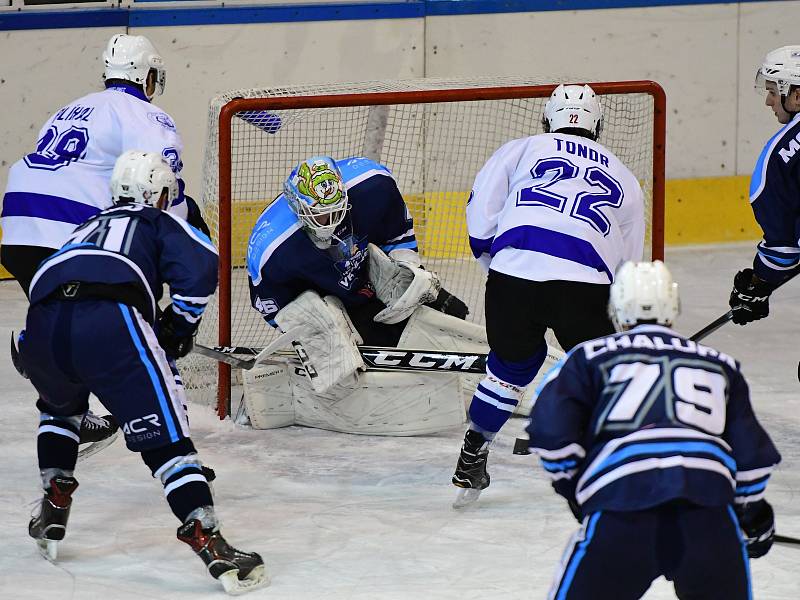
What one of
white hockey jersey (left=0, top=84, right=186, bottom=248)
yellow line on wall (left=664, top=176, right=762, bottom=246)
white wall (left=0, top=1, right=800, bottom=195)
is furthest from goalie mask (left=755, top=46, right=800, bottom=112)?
yellow line on wall (left=664, top=176, right=762, bottom=246)

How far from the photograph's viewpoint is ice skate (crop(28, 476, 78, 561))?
10.4 ft

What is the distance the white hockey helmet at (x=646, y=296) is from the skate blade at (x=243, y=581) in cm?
113

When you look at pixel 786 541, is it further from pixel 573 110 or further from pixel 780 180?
pixel 573 110

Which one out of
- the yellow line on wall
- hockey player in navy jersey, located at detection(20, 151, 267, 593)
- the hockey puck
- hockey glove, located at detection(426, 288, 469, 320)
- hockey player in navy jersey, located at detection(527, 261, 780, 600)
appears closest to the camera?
hockey player in navy jersey, located at detection(527, 261, 780, 600)

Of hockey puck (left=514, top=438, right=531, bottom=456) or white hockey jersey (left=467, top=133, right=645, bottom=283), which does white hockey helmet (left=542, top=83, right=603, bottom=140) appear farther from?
hockey puck (left=514, top=438, right=531, bottom=456)

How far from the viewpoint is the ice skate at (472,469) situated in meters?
3.56

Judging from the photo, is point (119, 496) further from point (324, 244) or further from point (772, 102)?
point (772, 102)

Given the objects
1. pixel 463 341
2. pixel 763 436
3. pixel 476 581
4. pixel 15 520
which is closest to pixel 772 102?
pixel 463 341

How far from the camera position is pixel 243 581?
299 centimetres

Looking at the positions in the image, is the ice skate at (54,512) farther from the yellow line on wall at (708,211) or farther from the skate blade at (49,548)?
the yellow line on wall at (708,211)

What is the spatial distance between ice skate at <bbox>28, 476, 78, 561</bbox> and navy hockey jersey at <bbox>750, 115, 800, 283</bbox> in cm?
184

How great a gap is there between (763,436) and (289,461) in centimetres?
198

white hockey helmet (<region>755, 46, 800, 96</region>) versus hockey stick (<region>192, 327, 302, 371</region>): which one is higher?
white hockey helmet (<region>755, 46, 800, 96</region>)

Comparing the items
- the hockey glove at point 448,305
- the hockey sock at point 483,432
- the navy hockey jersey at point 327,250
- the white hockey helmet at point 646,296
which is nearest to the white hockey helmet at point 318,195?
the navy hockey jersey at point 327,250
